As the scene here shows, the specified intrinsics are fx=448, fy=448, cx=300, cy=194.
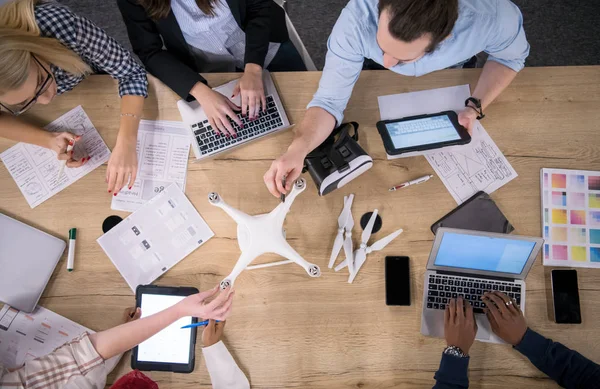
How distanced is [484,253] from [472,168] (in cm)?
27

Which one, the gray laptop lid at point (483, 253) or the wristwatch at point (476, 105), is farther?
the wristwatch at point (476, 105)

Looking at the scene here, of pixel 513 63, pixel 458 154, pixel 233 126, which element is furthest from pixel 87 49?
pixel 513 63

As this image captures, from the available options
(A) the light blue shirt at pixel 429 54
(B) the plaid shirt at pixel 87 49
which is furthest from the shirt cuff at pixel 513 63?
(B) the plaid shirt at pixel 87 49

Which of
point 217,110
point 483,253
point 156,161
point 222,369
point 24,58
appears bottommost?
point 222,369

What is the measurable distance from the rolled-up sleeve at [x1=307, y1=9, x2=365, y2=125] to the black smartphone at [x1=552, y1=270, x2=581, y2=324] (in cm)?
76

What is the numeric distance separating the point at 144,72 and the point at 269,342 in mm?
900

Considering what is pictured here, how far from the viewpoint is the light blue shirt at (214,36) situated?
4.59 ft

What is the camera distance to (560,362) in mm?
1160

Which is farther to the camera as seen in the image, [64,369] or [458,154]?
[458,154]

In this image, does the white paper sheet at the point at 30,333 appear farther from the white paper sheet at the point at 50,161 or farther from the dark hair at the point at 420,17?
the dark hair at the point at 420,17

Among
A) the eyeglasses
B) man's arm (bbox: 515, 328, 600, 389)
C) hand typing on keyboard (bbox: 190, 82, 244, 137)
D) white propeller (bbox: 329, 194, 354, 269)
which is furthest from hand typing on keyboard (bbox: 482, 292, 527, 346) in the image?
the eyeglasses

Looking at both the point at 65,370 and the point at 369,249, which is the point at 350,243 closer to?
the point at 369,249

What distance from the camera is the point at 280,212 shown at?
Answer: 1164 millimetres

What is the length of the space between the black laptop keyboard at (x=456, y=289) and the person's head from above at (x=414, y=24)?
0.62m
